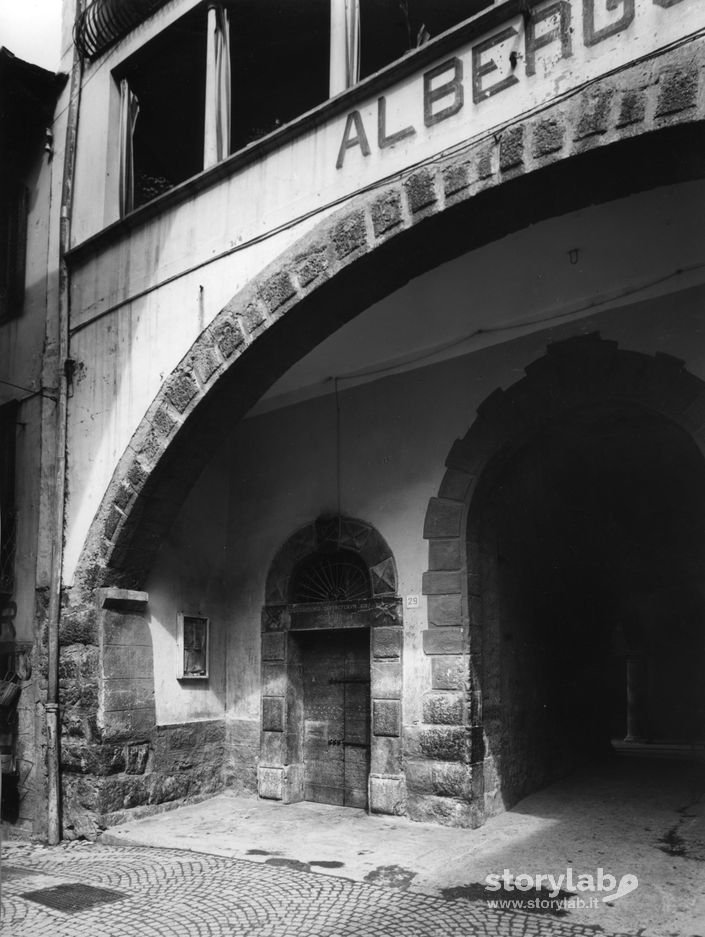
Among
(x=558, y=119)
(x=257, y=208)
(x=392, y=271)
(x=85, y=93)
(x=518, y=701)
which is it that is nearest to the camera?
(x=558, y=119)

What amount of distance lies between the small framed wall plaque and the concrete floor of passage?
1163 mm

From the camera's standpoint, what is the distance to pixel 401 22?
7.48 meters

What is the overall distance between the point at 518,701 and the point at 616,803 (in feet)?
3.65

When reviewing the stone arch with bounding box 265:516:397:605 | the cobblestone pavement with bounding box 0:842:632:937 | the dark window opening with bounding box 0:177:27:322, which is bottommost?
the cobblestone pavement with bounding box 0:842:632:937

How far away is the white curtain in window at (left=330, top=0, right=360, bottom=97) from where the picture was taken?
20.7ft

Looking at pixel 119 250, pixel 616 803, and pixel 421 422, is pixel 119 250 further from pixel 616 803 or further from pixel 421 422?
pixel 616 803

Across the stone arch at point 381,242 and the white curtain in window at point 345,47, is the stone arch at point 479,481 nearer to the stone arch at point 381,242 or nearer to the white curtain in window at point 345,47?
the stone arch at point 381,242

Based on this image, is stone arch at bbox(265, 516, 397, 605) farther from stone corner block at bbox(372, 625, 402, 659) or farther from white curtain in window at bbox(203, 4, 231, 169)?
white curtain in window at bbox(203, 4, 231, 169)

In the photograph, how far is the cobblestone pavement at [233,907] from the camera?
4.70 meters

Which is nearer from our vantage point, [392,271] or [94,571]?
[392,271]

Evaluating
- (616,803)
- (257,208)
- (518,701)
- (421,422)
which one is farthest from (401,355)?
(616,803)

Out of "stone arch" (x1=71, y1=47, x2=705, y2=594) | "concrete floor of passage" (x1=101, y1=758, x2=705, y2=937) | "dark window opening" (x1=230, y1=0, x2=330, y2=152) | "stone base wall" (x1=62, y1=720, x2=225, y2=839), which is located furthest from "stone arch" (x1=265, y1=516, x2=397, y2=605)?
"dark window opening" (x1=230, y1=0, x2=330, y2=152)

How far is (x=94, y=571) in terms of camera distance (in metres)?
7.45

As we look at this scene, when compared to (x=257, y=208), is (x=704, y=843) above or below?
below
